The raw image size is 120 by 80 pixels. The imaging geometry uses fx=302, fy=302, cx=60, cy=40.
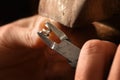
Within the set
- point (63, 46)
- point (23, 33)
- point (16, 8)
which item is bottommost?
point (16, 8)

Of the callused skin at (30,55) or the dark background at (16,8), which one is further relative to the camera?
the dark background at (16,8)

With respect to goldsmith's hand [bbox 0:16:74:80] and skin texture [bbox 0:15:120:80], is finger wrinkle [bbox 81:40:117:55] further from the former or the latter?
goldsmith's hand [bbox 0:16:74:80]

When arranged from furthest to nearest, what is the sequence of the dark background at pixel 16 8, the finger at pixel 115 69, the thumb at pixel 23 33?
the dark background at pixel 16 8 → the thumb at pixel 23 33 → the finger at pixel 115 69

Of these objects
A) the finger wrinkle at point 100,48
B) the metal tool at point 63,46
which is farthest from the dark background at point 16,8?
the finger wrinkle at point 100,48

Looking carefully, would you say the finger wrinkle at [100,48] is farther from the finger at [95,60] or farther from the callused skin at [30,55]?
the callused skin at [30,55]

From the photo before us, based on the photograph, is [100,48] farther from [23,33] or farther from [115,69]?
[23,33]

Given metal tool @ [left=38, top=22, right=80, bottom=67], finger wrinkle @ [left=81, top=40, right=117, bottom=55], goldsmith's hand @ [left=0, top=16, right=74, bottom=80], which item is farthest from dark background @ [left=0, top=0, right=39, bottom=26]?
finger wrinkle @ [left=81, top=40, right=117, bottom=55]

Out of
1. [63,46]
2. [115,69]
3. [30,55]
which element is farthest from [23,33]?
[115,69]
